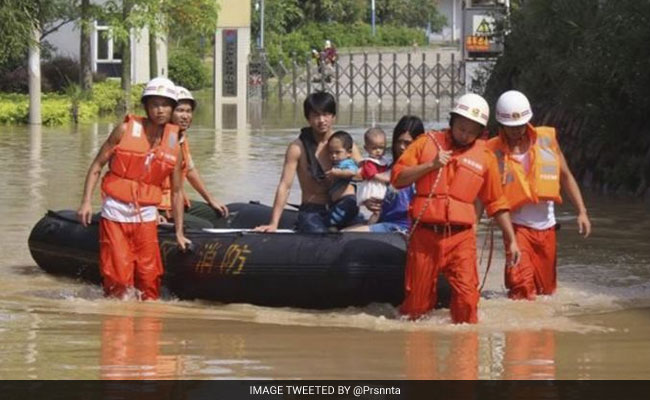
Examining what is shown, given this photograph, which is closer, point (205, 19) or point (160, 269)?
point (160, 269)

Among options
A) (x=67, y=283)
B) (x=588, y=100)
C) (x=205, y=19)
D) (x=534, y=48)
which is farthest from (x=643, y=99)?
(x=205, y=19)

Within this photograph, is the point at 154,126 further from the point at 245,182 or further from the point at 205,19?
the point at 205,19

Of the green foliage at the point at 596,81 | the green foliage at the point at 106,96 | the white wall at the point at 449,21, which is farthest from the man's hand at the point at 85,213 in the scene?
the white wall at the point at 449,21

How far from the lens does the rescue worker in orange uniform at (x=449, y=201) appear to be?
999 centimetres

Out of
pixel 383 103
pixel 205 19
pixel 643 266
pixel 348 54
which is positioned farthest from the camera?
pixel 348 54

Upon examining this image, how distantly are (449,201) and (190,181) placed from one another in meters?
3.33

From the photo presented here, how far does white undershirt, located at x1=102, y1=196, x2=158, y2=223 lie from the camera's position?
1127 centimetres

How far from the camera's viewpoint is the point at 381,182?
11125 millimetres

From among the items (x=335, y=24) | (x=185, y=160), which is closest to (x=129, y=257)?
(x=185, y=160)

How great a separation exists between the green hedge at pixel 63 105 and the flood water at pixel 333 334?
75.1 ft

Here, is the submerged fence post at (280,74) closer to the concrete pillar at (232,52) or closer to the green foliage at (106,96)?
the concrete pillar at (232,52)

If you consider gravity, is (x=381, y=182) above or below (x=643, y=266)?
above

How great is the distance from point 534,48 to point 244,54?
32.1 metres

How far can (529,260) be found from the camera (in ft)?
37.2
